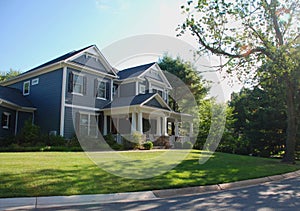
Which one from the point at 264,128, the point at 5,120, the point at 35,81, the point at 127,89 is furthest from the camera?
the point at 264,128

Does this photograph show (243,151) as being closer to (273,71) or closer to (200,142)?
(200,142)

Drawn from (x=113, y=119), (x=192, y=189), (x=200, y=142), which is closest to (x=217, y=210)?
(x=192, y=189)

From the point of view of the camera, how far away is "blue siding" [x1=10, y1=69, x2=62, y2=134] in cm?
2008

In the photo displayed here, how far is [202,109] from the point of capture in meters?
33.6

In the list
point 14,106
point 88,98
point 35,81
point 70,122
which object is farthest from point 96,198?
point 35,81

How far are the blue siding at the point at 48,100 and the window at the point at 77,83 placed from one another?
0.78 metres

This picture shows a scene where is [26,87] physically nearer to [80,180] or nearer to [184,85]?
[80,180]

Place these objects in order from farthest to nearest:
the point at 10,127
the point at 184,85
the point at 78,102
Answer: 1. the point at 184,85
2. the point at 78,102
3. the point at 10,127

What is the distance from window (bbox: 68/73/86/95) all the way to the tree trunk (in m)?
14.0

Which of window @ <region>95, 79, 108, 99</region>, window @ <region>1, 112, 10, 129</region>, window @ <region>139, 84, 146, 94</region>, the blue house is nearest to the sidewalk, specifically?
the blue house

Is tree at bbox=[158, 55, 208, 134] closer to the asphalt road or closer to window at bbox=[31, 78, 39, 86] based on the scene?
window at bbox=[31, 78, 39, 86]

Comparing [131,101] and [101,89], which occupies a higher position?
[101,89]

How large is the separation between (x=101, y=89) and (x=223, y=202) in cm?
1777

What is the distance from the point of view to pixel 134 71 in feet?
88.1
